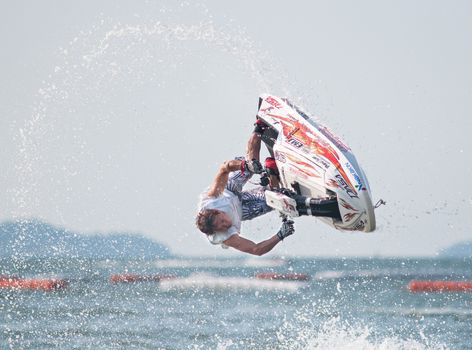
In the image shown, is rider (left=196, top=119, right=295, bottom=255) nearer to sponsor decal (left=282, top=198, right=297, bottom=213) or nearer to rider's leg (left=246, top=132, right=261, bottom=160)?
rider's leg (left=246, top=132, right=261, bottom=160)

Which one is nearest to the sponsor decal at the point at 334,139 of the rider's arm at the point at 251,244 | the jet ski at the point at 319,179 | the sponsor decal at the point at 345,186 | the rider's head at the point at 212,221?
the jet ski at the point at 319,179

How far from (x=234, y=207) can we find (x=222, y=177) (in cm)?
52

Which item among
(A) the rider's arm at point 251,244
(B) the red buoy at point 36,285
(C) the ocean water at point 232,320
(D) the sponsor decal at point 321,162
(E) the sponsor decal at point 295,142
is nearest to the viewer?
(D) the sponsor decal at point 321,162

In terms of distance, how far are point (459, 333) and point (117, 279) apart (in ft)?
114

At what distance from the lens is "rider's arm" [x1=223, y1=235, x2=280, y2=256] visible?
13.4m

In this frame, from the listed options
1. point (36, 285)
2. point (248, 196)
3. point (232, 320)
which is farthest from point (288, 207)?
point (36, 285)

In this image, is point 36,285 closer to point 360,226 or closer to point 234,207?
point 234,207

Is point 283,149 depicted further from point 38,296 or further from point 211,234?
point 38,296

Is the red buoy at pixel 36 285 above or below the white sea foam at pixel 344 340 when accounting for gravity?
above

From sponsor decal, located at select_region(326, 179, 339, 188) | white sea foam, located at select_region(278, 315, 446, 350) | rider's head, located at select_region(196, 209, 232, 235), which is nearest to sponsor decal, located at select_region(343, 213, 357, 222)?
sponsor decal, located at select_region(326, 179, 339, 188)

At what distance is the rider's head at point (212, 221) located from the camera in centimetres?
1347

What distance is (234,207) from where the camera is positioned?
13.6m

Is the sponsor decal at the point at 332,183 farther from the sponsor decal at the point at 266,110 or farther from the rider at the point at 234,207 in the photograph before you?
the sponsor decal at the point at 266,110

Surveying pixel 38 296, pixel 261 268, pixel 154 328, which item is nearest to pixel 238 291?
pixel 38 296
